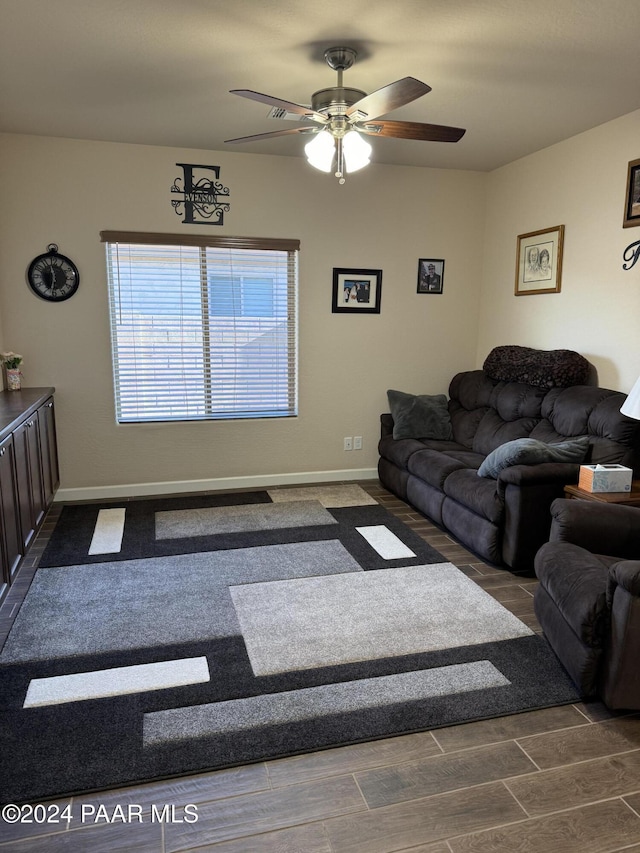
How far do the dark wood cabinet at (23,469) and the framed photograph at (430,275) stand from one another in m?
3.38

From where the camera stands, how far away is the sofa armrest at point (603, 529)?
2.69 meters

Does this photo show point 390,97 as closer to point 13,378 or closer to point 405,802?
point 405,802

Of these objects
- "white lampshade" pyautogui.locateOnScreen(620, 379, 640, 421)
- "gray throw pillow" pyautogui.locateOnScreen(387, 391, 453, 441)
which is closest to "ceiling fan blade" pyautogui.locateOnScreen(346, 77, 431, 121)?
"white lampshade" pyautogui.locateOnScreen(620, 379, 640, 421)

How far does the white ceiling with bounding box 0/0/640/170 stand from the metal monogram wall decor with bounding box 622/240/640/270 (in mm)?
850

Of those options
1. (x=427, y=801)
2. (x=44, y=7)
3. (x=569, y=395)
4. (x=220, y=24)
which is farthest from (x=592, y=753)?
(x=44, y=7)

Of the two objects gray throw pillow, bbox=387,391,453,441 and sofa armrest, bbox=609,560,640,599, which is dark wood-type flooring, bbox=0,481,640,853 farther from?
gray throw pillow, bbox=387,391,453,441

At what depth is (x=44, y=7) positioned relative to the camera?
8.18 ft

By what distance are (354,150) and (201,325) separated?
238cm

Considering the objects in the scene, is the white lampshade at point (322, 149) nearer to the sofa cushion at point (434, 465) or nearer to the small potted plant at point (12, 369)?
the sofa cushion at point (434, 465)

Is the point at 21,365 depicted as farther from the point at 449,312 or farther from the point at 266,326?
the point at 449,312

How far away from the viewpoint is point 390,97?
2.56 metres

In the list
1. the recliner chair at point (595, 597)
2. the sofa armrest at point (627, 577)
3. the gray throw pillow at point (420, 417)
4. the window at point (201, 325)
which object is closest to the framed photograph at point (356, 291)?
the window at point (201, 325)

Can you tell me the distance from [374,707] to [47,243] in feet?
13.5

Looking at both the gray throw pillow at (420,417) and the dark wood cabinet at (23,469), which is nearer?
the dark wood cabinet at (23,469)
